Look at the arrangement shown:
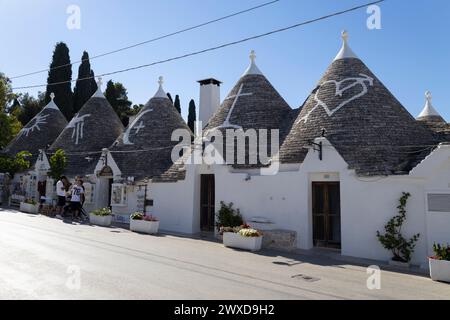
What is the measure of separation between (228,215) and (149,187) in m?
5.34

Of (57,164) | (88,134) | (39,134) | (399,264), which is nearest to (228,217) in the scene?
(399,264)

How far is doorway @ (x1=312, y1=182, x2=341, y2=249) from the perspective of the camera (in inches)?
490

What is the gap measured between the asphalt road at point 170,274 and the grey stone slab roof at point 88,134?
11725 millimetres

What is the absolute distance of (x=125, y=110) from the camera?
47.6 m

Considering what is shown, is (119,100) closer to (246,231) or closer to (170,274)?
(246,231)

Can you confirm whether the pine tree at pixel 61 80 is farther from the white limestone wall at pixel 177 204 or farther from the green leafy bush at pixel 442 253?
the green leafy bush at pixel 442 253

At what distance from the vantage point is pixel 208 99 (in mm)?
21750

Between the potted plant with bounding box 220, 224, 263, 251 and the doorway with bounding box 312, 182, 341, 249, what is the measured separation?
205 centimetres

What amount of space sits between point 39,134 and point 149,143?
43.6ft

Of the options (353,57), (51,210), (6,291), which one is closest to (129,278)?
(6,291)

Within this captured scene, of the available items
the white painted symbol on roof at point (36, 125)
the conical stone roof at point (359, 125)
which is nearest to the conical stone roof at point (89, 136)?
the white painted symbol on roof at point (36, 125)

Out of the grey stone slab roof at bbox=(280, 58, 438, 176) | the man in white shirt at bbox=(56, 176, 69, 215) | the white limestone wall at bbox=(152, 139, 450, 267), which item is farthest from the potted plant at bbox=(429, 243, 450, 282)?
the man in white shirt at bbox=(56, 176, 69, 215)

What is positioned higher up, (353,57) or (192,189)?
(353,57)
